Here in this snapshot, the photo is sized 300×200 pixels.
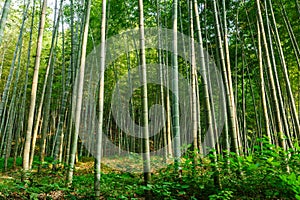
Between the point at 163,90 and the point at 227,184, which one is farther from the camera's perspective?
the point at 163,90

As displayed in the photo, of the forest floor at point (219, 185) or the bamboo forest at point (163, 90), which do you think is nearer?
the forest floor at point (219, 185)

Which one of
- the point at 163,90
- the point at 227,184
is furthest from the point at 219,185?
the point at 163,90

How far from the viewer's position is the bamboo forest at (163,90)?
2365 millimetres

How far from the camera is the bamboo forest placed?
2.37 metres

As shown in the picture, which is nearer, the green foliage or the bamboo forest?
the green foliage

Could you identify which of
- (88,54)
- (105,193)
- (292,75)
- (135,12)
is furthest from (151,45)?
(105,193)

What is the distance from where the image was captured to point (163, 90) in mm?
9227

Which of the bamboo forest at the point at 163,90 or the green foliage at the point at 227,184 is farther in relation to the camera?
the bamboo forest at the point at 163,90

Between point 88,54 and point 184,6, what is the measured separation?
3.60 metres

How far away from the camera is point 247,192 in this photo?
2.30 m

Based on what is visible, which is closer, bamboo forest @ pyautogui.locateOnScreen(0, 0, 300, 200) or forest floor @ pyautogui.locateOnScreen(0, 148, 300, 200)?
forest floor @ pyautogui.locateOnScreen(0, 148, 300, 200)

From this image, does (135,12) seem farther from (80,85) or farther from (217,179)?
(217,179)

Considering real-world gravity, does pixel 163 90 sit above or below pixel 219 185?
above

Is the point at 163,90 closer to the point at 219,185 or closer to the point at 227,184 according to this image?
the point at 227,184
